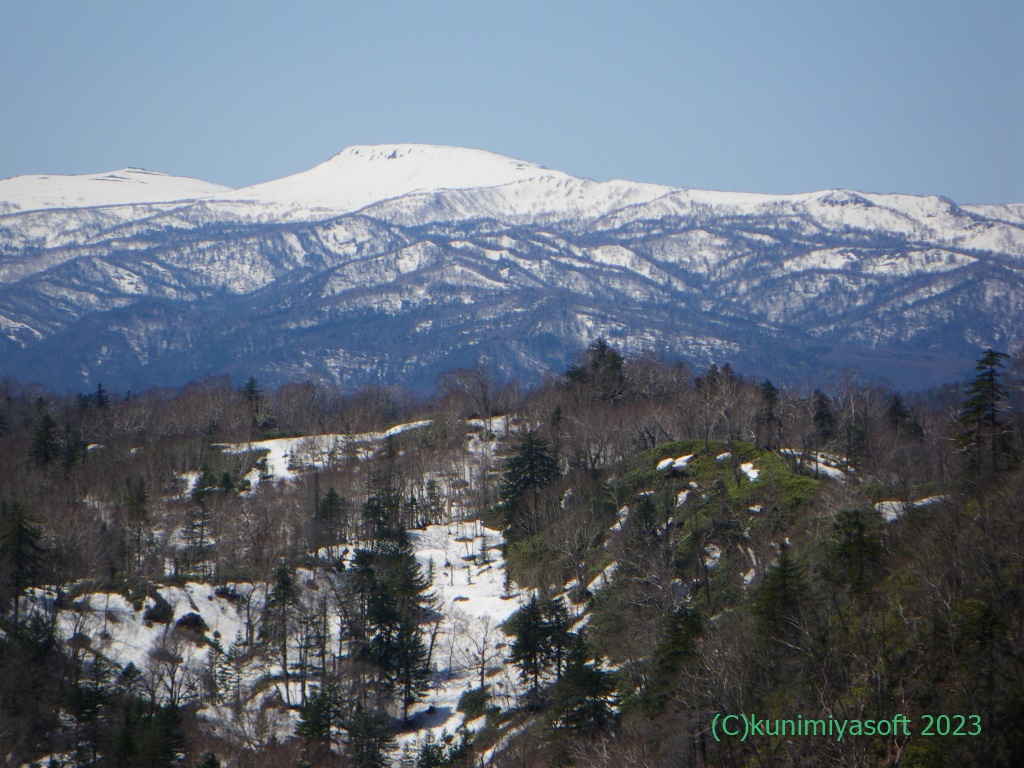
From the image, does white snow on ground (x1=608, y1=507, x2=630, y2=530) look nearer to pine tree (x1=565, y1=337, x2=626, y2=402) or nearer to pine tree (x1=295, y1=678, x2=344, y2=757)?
pine tree (x1=295, y1=678, x2=344, y2=757)

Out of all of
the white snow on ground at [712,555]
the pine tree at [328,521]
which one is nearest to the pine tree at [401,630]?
the pine tree at [328,521]

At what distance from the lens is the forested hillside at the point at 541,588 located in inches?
993

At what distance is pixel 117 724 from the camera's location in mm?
39500

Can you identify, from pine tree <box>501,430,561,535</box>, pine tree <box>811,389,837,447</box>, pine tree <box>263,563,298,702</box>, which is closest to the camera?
pine tree <box>263,563,298,702</box>

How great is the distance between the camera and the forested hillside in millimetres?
25234

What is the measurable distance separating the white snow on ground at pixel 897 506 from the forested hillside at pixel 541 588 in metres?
0.32

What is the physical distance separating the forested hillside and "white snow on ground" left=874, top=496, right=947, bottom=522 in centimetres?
32

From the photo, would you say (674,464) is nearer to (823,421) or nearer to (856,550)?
(823,421)

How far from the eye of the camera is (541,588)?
52.3 meters

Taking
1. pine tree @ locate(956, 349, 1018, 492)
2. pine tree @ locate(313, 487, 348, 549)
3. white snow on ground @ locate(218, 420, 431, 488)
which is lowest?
pine tree @ locate(313, 487, 348, 549)

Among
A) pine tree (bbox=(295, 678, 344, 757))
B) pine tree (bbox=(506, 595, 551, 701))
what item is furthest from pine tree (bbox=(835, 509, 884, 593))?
pine tree (bbox=(295, 678, 344, 757))

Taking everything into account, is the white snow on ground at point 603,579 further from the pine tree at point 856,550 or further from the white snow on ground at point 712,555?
the pine tree at point 856,550

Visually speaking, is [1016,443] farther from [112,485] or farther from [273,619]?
[112,485]

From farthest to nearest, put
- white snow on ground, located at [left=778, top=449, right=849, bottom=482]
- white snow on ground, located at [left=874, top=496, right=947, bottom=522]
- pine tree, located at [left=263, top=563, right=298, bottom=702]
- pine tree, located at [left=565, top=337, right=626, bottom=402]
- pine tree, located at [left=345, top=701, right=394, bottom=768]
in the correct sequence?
1. pine tree, located at [left=565, top=337, right=626, bottom=402]
2. white snow on ground, located at [left=778, top=449, right=849, bottom=482]
3. pine tree, located at [left=263, top=563, right=298, bottom=702]
4. white snow on ground, located at [left=874, top=496, right=947, bottom=522]
5. pine tree, located at [left=345, top=701, right=394, bottom=768]
